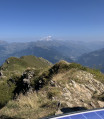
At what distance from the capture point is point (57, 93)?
1233 cm

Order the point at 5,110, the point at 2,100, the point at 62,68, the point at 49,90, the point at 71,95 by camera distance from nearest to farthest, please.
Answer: the point at 5,110
the point at 71,95
the point at 49,90
the point at 2,100
the point at 62,68

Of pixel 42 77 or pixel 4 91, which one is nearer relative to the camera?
pixel 42 77

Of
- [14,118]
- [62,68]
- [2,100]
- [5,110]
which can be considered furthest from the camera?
[62,68]

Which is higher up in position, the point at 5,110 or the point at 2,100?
the point at 5,110

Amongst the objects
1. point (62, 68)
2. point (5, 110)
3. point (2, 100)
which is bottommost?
point (2, 100)

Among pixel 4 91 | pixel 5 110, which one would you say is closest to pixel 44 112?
pixel 5 110

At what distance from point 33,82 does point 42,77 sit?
107cm

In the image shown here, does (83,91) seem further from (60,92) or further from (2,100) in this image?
(2,100)

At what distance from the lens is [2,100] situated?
52.9 feet

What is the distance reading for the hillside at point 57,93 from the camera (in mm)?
10203

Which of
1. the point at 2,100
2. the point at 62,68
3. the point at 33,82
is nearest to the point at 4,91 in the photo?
the point at 2,100

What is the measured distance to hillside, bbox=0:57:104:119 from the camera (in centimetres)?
1020

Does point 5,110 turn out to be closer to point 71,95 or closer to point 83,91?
point 71,95

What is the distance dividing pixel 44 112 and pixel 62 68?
8.31m
